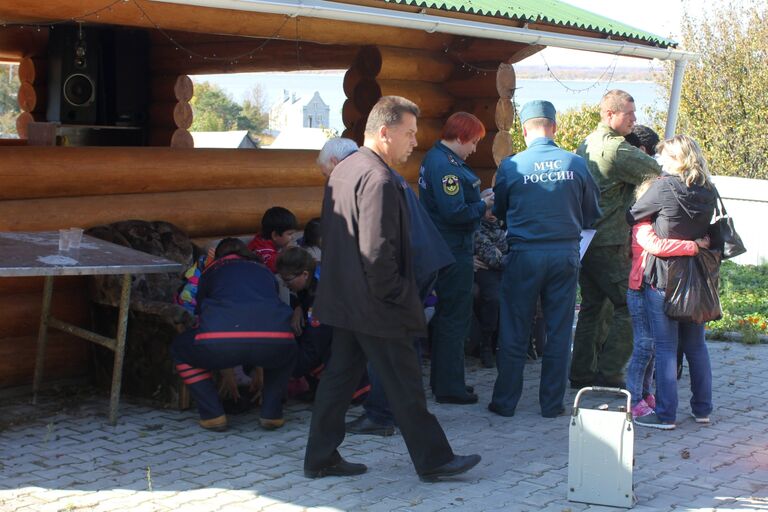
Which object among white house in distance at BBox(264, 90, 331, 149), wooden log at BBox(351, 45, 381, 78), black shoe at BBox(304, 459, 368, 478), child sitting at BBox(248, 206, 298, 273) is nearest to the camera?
black shoe at BBox(304, 459, 368, 478)

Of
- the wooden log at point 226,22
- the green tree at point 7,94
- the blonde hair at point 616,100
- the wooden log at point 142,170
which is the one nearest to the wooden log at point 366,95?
the wooden log at point 226,22

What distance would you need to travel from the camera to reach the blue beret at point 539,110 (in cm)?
663

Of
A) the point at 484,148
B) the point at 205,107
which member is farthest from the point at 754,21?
the point at 205,107

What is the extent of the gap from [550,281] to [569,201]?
1.65 feet

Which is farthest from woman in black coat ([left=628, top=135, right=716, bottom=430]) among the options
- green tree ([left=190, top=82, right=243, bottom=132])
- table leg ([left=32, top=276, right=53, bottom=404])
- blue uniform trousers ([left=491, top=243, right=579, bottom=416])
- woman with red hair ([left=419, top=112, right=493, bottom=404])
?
green tree ([left=190, top=82, right=243, bottom=132])

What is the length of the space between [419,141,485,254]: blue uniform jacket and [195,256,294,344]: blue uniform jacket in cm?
120

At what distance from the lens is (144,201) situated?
7.77m

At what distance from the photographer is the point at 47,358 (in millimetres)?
7055

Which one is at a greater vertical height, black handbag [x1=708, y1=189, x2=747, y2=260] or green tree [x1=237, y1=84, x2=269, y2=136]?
green tree [x1=237, y1=84, x2=269, y2=136]

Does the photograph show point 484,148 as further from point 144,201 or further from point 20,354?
point 20,354

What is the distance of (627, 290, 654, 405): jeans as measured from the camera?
6.48m

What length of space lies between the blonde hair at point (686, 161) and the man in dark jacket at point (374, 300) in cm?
175

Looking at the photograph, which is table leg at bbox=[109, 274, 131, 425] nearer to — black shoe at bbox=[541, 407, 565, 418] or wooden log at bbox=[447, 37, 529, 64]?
black shoe at bbox=[541, 407, 565, 418]

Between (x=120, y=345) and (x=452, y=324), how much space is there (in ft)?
6.93
